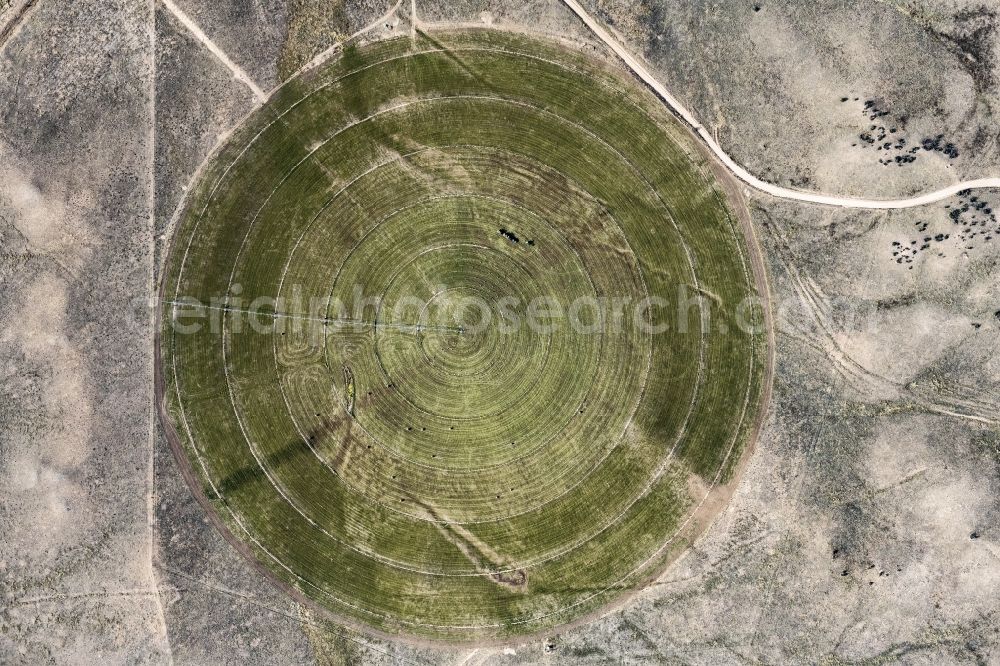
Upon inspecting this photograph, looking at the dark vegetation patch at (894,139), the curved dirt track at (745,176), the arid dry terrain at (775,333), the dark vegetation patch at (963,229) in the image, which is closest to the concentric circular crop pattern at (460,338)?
the curved dirt track at (745,176)

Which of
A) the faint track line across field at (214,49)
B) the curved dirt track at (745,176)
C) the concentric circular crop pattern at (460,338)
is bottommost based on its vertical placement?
the concentric circular crop pattern at (460,338)

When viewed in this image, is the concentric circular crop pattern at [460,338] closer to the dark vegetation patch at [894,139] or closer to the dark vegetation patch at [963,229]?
the dark vegetation patch at [894,139]

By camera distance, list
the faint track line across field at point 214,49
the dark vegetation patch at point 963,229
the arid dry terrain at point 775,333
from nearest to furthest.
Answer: the arid dry terrain at point 775,333 < the dark vegetation patch at point 963,229 < the faint track line across field at point 214,49

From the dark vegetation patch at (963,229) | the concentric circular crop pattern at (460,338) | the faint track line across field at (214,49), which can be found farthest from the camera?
the faint track line across field at (214,49)

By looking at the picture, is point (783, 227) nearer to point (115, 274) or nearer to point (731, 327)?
point (731, 327)

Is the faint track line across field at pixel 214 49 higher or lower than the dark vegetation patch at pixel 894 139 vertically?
lower

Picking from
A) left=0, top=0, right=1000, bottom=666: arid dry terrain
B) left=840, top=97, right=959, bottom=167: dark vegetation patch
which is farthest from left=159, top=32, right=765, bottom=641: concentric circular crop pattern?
left=840, top=97, right=959, bottom=167: dark vegetation patch

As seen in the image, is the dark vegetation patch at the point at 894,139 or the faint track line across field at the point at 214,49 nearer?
the dark vegetation patch at the point at 894,139
